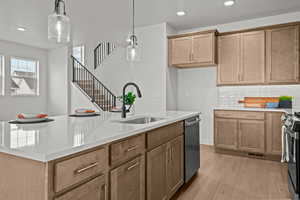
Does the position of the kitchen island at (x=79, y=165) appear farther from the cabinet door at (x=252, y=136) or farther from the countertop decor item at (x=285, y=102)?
the countertop decor item at (x=285, y=102)

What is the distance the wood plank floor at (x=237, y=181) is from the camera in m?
2.31

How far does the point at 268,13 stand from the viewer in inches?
160

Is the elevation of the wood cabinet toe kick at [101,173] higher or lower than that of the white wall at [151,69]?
lower

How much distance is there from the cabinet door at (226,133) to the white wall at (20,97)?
6.12m

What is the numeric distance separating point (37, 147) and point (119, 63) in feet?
18.3

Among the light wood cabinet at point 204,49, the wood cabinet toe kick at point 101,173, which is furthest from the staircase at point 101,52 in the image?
the wood cabinet toe kick at point 101,173

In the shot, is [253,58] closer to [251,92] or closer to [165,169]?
[251,92]

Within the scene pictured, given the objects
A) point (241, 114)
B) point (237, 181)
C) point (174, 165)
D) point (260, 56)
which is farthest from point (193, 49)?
point (174, 165)

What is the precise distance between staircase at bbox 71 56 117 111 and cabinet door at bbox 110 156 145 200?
5.21m

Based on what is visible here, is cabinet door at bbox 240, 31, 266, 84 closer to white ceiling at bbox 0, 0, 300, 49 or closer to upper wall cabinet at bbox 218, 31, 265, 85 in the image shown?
upper wall cabinet at bbox 218, 31, 265, 85

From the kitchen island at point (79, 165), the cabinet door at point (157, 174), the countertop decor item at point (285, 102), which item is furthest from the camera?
the countertop decor item at point (285, 102)

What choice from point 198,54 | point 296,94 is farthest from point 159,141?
point 296,94

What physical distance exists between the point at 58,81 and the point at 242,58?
19.6 ft

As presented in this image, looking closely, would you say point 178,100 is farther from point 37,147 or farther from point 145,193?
point 37,147
